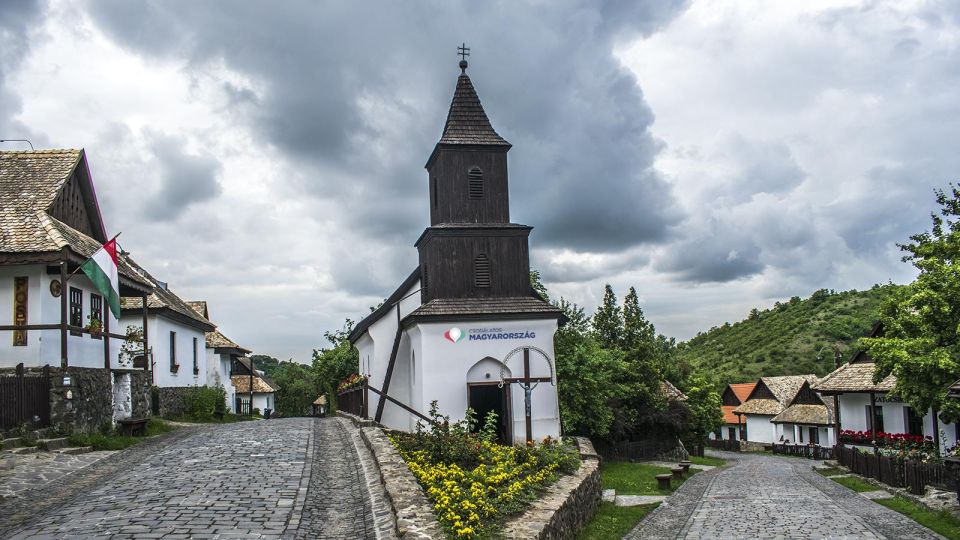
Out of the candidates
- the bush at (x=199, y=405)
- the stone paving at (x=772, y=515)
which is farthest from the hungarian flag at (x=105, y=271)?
the bush at (x=199, y=405)

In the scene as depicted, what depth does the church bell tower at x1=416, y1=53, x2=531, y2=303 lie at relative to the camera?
27.0 meters

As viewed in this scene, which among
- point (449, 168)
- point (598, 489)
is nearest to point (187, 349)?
point (449, 168)

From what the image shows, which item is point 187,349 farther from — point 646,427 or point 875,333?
point 875,333

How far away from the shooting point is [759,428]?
236 feet

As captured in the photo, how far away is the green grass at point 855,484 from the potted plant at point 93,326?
23.5 metres

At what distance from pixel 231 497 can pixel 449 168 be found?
1785cm

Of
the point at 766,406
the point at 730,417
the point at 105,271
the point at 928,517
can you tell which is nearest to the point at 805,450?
the point at 766,406

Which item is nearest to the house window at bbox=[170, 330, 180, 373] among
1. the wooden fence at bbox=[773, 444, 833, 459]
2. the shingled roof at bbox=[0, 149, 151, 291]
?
the shingled roof at bbox=[0, 149, 151, 291]

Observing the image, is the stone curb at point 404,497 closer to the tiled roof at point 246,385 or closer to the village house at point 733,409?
the tiled roof at point 246,385

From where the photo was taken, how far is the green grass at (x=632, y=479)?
25.3 meters

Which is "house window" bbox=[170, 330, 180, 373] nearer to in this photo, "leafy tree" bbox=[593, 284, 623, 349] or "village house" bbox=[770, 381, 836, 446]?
"leafy tree" bbox=[593, 284, 623, 349]

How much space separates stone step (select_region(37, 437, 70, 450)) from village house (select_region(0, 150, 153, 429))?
2.29 ft

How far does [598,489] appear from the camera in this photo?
2050 centimetres

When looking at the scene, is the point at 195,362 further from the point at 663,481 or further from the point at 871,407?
the point at 871,407
